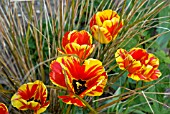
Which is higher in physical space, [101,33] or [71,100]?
[101,33]

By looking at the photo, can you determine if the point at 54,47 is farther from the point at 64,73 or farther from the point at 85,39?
the point at 64,73

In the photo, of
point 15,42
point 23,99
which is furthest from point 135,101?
point 23,99

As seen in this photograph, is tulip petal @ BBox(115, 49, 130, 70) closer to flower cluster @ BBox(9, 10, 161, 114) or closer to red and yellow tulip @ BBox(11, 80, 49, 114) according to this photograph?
flower cluster @ BBox(9, 10, 161, 114)

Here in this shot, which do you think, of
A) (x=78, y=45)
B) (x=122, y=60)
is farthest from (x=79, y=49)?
(x=122, y=60)

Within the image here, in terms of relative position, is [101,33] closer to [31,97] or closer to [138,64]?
[138,64]

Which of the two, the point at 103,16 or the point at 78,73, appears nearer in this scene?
the point at 78,73

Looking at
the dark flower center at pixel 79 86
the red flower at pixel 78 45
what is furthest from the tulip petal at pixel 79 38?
the dark flower center at pixel 79 86
